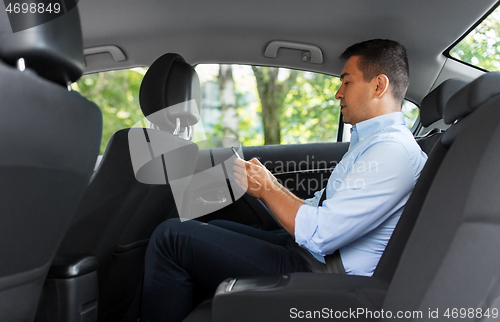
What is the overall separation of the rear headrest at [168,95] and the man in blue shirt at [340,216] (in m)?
0.29

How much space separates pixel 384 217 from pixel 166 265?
2.28 ft

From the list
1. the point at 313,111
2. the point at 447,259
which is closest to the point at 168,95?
the point at 447,259

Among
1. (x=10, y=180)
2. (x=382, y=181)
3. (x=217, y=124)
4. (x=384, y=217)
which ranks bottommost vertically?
(x=217, y=124)

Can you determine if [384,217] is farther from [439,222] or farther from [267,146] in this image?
[267,146]

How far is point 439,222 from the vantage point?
2.33 ft

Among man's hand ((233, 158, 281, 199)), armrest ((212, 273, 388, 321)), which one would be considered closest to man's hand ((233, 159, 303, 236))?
man's hand ((233, 158, 281, 199))

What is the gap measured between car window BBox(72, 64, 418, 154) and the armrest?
953 millimetres

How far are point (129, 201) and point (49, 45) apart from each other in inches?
29.1

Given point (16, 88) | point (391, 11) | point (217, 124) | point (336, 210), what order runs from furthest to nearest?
point (217, 124)
point (391, 11)
point (336, 210)
point (16, 88)

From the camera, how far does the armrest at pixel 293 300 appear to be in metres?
0.79

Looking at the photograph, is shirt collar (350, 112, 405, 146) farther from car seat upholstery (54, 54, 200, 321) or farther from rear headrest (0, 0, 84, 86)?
rear headrest (0, 0, 84, 86)

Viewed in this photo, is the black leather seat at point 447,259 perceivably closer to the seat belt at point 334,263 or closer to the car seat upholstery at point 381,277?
the car seat upholstery at point 381,277

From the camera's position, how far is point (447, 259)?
2.24 feet

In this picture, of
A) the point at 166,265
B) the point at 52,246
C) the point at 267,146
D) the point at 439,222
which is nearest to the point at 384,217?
the point at 439,222
